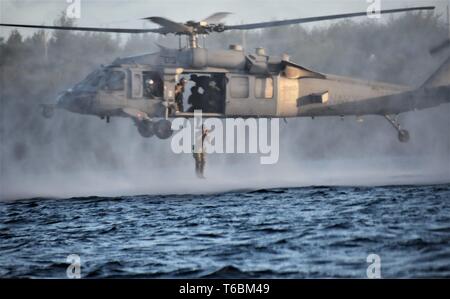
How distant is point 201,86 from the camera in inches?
1030

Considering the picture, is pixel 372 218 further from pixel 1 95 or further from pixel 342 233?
pixel 1 95

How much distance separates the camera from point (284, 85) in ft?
85.9

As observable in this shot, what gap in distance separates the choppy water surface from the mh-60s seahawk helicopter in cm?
264

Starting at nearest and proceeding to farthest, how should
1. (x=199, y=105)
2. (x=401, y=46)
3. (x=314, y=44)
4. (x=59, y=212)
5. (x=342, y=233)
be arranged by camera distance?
(x=342, y=233)
(x=59, y=212)
(x=199, y=105)
(x=401, y=46)
(x=314, y=44)

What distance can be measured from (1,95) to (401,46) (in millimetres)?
21236

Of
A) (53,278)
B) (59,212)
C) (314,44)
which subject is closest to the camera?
(53,278)

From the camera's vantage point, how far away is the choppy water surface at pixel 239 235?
50.2 feet

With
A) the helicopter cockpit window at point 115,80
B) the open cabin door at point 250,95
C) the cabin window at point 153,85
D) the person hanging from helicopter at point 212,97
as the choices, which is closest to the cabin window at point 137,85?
the cabin window at point 153,85

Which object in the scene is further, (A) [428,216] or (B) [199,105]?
(B) [199,105]

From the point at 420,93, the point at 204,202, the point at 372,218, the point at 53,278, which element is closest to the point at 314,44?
the point at 420,93

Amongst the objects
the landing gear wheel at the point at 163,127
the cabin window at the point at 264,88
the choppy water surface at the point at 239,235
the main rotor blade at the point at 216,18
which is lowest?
the choppy water surface at the point at 239,235

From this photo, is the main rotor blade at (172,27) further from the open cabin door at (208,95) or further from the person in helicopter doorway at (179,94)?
the person in helicopter doorway at (179,94)

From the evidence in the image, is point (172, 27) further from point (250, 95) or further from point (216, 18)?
point (250, 95)

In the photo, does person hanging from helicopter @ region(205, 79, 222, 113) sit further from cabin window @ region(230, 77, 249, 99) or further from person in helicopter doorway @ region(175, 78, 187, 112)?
person in helicopter doorway @ region(175, 78, 187, 112)
